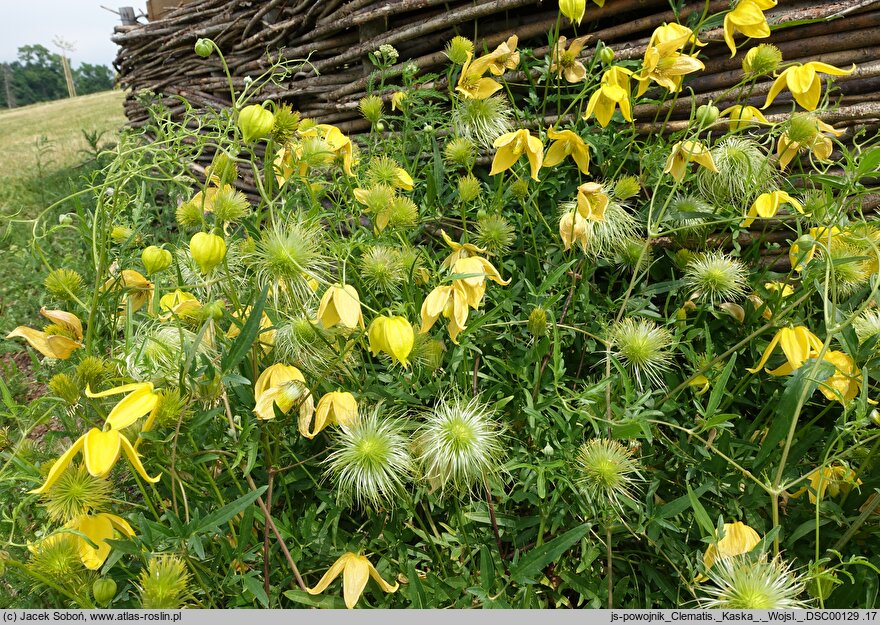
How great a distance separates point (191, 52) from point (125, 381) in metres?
2.88

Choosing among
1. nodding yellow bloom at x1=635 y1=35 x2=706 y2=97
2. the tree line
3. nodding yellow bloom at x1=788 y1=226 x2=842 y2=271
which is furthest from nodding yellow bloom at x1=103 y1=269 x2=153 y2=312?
the tree line

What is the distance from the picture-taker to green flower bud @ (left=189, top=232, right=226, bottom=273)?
757mm

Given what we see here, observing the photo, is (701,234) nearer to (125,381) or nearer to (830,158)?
(830,158)

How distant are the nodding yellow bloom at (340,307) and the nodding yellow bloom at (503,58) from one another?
27.9 inches

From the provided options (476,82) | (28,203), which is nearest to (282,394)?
(476,82)

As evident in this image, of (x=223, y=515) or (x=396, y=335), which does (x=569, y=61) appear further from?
(x=223, y=515)

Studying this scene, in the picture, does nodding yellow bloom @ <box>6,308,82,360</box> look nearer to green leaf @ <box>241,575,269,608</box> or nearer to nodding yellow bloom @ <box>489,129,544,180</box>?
green leaf @ <box>241,575,269,608</box>

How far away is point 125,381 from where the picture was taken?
831 mm

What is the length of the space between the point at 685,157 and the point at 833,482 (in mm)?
602

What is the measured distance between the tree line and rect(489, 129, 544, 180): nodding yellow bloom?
4814 cm

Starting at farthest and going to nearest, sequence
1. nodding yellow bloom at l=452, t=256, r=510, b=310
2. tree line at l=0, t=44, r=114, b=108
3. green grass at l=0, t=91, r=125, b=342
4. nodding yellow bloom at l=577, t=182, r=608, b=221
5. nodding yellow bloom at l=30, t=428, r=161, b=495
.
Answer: tree line at l=0, t=44, r=114, b=108 < green grass at l=0, t=91, r=125, b=342 < nodding yellow bloom at l=577, t=182, r=608, b=221 < nodding yellow bloom at l=452, t=256, r=510, b=310 < nodding yellow bloom at l=30, t=428, r=161, b=495

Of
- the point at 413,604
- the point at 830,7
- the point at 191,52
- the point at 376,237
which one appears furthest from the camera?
the point at 191,52
